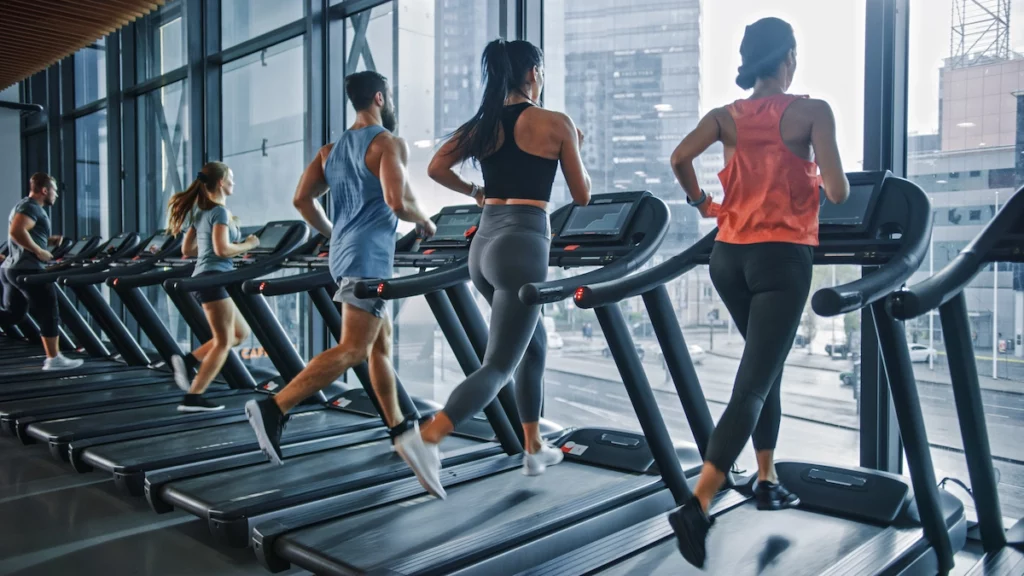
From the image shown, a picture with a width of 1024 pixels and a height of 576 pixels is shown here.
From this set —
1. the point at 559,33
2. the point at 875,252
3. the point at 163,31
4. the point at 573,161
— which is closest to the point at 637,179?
the point at 559,33

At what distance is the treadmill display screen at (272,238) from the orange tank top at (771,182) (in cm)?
314

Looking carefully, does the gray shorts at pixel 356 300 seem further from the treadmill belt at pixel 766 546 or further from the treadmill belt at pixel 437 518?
the treadmill belt at pixel 766 546

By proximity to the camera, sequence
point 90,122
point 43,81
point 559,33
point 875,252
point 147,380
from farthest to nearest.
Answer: point 43,81 < point 90,122 < point 147,380 < point 559,33 < point 875,252

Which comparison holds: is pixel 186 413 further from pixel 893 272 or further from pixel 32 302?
pixel 893 272

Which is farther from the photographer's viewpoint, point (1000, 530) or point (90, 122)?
point (90, 122)

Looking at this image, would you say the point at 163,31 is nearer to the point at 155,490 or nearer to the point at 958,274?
the point at 155,490

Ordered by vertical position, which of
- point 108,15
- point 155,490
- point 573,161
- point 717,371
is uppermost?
point 108,15

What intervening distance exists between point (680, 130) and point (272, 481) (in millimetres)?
2478

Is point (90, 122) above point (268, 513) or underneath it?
above

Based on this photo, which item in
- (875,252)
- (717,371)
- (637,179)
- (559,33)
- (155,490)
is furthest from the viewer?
(559,33)

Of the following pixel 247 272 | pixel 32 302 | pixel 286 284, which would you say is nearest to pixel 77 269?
pixel 32 302

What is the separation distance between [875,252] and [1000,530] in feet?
2.95

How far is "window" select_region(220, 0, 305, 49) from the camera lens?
20.6 feet

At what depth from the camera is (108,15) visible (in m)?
6.72
